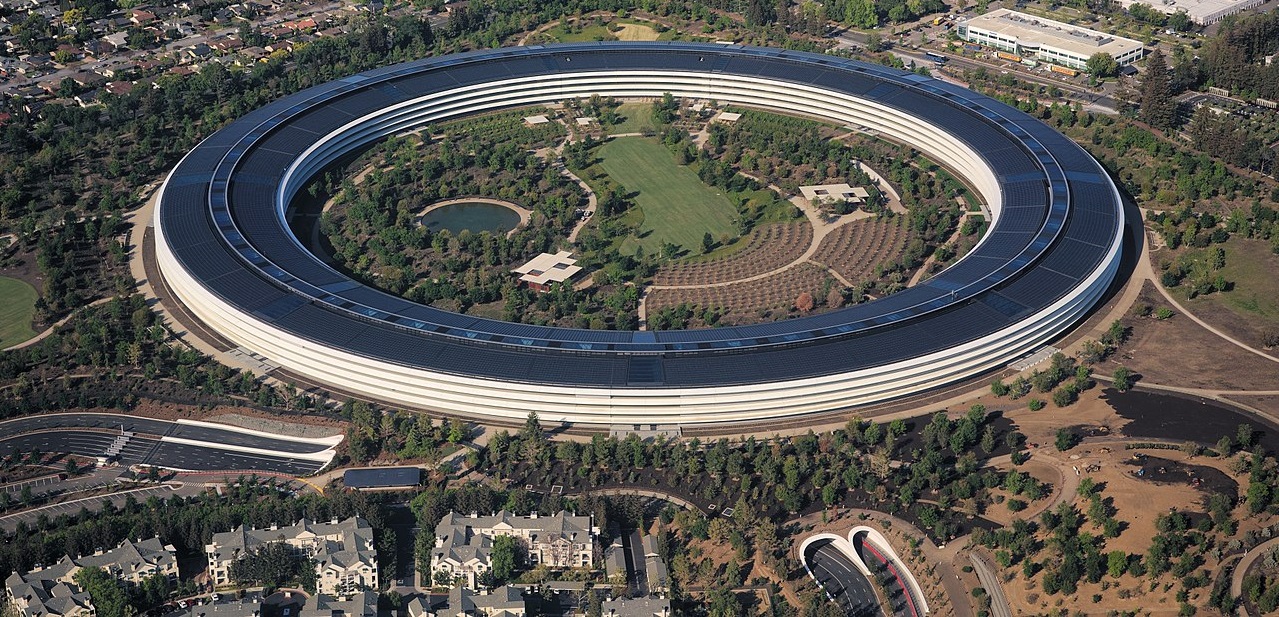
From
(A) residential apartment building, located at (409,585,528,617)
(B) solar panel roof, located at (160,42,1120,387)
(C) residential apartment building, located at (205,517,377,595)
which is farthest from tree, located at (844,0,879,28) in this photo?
(A) residential apartment building, located at (409,585,528,617)

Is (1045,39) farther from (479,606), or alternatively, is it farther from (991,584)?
(479,606)

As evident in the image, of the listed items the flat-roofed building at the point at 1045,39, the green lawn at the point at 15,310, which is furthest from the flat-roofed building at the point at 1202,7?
the green lawn at the point at 15,310

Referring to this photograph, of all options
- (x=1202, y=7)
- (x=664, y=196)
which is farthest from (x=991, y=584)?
(x=1202, y=7)

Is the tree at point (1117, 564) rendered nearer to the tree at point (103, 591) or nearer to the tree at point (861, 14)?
the tree at point (103, 591)

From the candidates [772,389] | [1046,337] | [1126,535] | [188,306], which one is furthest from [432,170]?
[1126,535]

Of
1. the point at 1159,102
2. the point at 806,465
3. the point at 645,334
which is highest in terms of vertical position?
the point at 1159,102

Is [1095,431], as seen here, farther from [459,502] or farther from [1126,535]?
[459,502]
